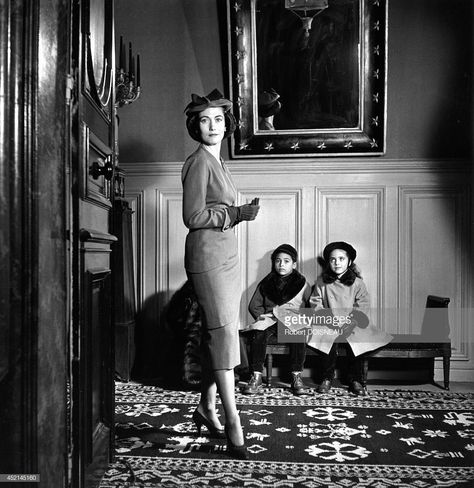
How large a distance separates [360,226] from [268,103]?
1.25 meters

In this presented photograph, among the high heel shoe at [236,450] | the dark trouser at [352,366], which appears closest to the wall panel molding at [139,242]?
the dark trouser at [352,366]

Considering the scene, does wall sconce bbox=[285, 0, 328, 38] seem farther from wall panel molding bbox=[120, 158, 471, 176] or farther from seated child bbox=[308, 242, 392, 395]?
seated child bbox=[308, 242, 392, 395]

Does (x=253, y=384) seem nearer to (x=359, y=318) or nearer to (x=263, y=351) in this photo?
(x=263, y=351)

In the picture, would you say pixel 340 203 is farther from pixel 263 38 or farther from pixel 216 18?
pixel 216 18

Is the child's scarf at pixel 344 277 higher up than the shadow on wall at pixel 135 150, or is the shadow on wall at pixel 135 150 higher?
the shadow on wall at pixel 135 150

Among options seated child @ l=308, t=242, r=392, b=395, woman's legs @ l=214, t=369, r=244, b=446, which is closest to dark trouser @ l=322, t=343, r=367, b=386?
seated child @ l=308, t=242, r=392, b=395

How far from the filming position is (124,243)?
12.7 ft

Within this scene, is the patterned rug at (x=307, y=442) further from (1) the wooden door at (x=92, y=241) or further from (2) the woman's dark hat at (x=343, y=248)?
(2) the woman's dark hat at (x=343, y=248)

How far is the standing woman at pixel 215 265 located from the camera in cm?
234

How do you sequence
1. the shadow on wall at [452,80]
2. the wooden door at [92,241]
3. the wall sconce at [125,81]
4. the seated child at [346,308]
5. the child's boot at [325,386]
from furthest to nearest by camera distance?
the shadow on wall at [452,80] → the seated child at [346,308] → the child's boot at [325,386] → the wall sconce at [125,81] → the wooden door at [92,241]

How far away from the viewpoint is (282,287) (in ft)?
13.1

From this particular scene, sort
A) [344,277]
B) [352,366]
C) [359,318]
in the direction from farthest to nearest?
→ [344,277]
[359,318]
[352,366]

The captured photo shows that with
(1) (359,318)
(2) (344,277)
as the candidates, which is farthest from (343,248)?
(1) (359,318)

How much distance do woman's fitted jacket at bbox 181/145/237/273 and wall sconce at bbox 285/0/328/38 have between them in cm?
208
